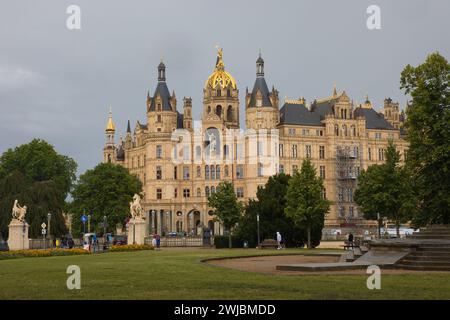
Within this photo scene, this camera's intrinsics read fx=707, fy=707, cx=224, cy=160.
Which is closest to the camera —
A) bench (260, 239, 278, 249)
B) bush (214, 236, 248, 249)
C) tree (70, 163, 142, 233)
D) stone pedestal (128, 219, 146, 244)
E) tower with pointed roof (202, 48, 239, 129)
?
bench (260, 239, 278, 249)

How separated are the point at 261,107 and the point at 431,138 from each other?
3203 inches

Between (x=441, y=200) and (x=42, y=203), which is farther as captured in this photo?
(x=42, y=203)

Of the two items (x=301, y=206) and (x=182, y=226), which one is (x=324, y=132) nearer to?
(x=182, y=226)

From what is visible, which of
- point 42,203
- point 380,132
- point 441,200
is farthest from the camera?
point 380,132

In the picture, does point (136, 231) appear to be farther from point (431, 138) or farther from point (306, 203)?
point (431, 138)

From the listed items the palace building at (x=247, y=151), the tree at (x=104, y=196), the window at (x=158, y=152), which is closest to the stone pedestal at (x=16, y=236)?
the tree at (x=104, y=196)

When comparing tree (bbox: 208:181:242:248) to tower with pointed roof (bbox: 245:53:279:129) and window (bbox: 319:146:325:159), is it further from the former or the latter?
window (bbox: 319:146:325:159)

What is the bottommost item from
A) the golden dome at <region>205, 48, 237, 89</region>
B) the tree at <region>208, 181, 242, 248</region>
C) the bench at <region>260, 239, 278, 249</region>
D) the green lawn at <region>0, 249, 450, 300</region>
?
the bench at <region>260, 239, 278, 249</region>

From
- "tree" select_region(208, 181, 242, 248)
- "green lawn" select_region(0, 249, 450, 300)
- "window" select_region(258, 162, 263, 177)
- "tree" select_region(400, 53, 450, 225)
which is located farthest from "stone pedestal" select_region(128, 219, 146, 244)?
"window" select_region(258, 162, 263, 177)

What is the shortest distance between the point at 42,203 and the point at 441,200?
46.7 metres

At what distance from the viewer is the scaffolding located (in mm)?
118562

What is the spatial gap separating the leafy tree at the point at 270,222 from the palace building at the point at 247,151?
52097mm

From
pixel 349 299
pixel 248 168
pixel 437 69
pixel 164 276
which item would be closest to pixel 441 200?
pixel 437 69

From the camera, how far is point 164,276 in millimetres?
23703
